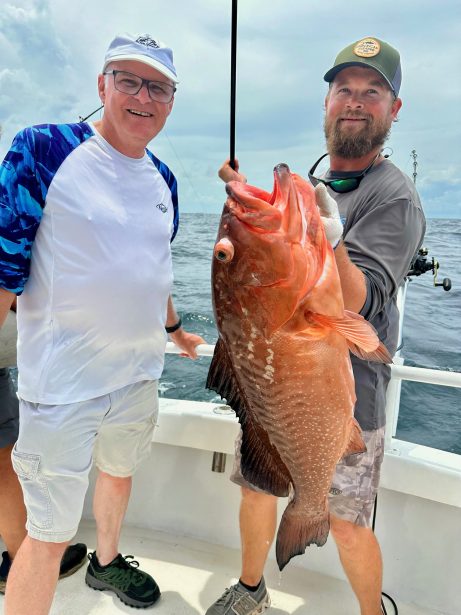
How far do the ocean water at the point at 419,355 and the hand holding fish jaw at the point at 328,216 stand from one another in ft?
12.8

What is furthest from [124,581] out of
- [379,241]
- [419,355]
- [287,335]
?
[419,355]

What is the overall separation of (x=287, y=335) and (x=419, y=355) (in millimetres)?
8182

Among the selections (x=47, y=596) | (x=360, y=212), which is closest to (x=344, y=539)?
(x=47, y=596)

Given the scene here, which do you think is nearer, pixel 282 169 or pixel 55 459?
pixel 282 169

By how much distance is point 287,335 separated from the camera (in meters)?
1.47

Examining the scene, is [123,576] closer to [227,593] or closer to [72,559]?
[72,559]

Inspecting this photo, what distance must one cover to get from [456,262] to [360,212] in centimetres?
1794

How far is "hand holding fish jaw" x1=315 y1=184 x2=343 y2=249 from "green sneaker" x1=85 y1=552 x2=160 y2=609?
6.85 feet

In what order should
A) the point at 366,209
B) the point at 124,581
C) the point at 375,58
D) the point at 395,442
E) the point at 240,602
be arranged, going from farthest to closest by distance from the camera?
the point at 395,442 → the point at 124,581 → the point at 240,602 → the point at 375,58 → the point at 366,209

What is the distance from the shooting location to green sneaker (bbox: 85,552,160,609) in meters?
2.57

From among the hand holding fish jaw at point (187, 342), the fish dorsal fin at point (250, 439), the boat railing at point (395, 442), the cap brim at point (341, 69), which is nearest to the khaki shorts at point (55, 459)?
the fish dorsal fin at point (250, 439)

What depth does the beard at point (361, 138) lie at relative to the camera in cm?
212

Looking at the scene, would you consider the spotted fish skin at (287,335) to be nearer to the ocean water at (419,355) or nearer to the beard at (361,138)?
the beard at (361,138)

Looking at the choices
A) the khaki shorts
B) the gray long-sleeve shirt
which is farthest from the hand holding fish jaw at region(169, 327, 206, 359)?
the gray long-sleeve shirt
